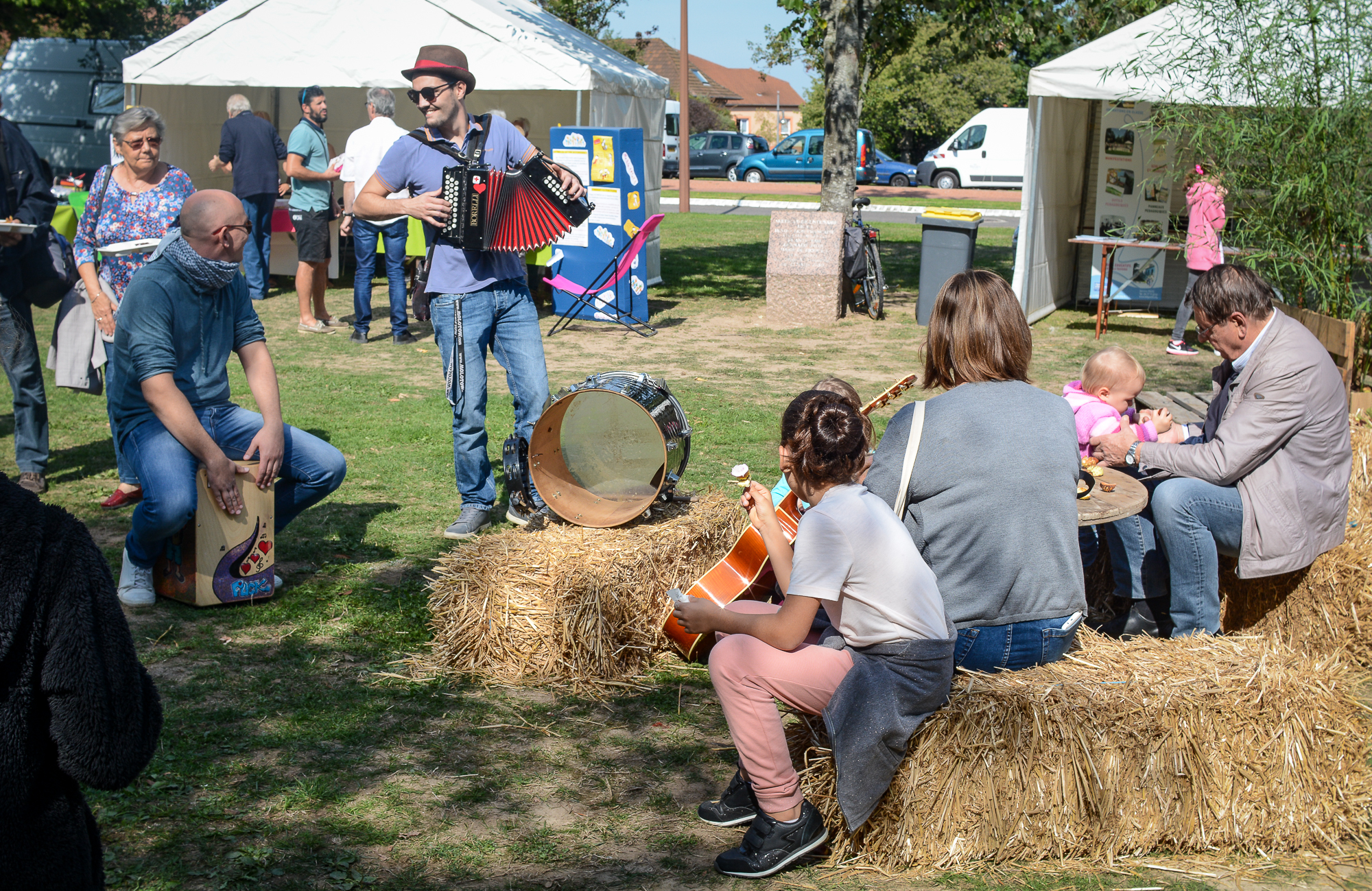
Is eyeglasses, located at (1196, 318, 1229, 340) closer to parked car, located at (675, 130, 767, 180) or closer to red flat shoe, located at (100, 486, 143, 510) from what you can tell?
red flat shoe, located at (100, 486, 143, 510)

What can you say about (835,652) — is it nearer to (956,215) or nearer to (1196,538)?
(1196,538)

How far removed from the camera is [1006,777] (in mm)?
2902

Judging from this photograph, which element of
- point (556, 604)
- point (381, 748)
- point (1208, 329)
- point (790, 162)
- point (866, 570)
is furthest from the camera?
point (790, 162)

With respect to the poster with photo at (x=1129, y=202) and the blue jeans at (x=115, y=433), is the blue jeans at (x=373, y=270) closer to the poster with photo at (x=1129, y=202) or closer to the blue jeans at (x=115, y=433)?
the blue jeans at (x=115, y=433)

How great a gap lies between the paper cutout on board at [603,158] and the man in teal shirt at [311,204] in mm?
2548

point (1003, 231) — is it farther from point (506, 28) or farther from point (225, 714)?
point (225, 714)

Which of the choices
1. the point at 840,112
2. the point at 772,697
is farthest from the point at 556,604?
the point at 840,112

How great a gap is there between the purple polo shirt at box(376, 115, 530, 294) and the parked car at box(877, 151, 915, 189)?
32.5 m

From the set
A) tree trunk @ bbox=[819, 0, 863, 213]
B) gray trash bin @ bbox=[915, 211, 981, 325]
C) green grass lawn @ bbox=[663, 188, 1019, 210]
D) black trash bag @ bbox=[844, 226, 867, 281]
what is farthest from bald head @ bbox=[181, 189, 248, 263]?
green grass lawn @ bbox=[663, 188, 1019, 210]

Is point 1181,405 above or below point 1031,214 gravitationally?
below

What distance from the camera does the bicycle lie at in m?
11.9

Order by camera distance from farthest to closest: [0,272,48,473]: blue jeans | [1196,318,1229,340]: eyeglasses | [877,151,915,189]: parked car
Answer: [877,151,915,189]: parked car → [0,272,48,473]: blue jeans → [1196,318,1229,340]: eyeglasses

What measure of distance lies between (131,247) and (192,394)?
1433 mm

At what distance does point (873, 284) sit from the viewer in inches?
474
